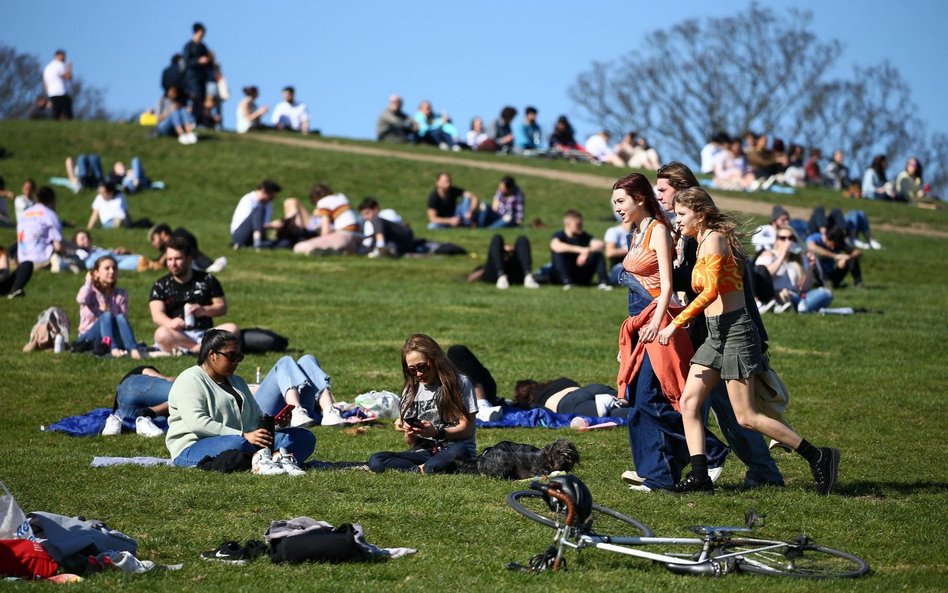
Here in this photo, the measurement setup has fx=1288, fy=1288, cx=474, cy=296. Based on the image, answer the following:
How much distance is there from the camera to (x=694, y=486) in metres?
8.33

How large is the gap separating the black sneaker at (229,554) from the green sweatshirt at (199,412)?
2.39m

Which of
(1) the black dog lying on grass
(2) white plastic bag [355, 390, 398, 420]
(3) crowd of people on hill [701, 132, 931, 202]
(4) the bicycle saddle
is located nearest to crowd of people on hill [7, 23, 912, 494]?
Answer: (1) the black dog lying on grass

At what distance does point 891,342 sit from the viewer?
16078 mm

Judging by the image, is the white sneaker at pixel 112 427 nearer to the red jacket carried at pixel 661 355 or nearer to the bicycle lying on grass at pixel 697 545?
the red jacket carried at pixel 661 355

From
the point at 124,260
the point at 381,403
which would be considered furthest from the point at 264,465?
the point at 124,260

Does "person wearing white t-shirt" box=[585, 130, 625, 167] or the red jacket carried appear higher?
"person wearing white t-shirt" box=[585, 130, 625, 167]

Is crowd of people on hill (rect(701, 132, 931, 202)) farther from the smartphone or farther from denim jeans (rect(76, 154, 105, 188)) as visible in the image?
the smartphone

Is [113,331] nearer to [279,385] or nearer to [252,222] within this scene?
[279,385]

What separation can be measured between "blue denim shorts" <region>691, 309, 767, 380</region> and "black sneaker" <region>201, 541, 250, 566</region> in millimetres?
3112

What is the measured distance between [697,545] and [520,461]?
236cm

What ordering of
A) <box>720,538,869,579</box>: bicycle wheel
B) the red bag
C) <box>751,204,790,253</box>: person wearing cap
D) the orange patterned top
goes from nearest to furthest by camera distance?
the red bag < <box>720,538,869,579</box>: bicycle wheel < the orange patterned top < <box>751,204,790,253</box>: person wearing cap

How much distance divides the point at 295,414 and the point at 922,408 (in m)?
5.93

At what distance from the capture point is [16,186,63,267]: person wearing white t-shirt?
19828 millimetres

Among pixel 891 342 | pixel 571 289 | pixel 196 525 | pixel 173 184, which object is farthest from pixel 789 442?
pixel 173 184
